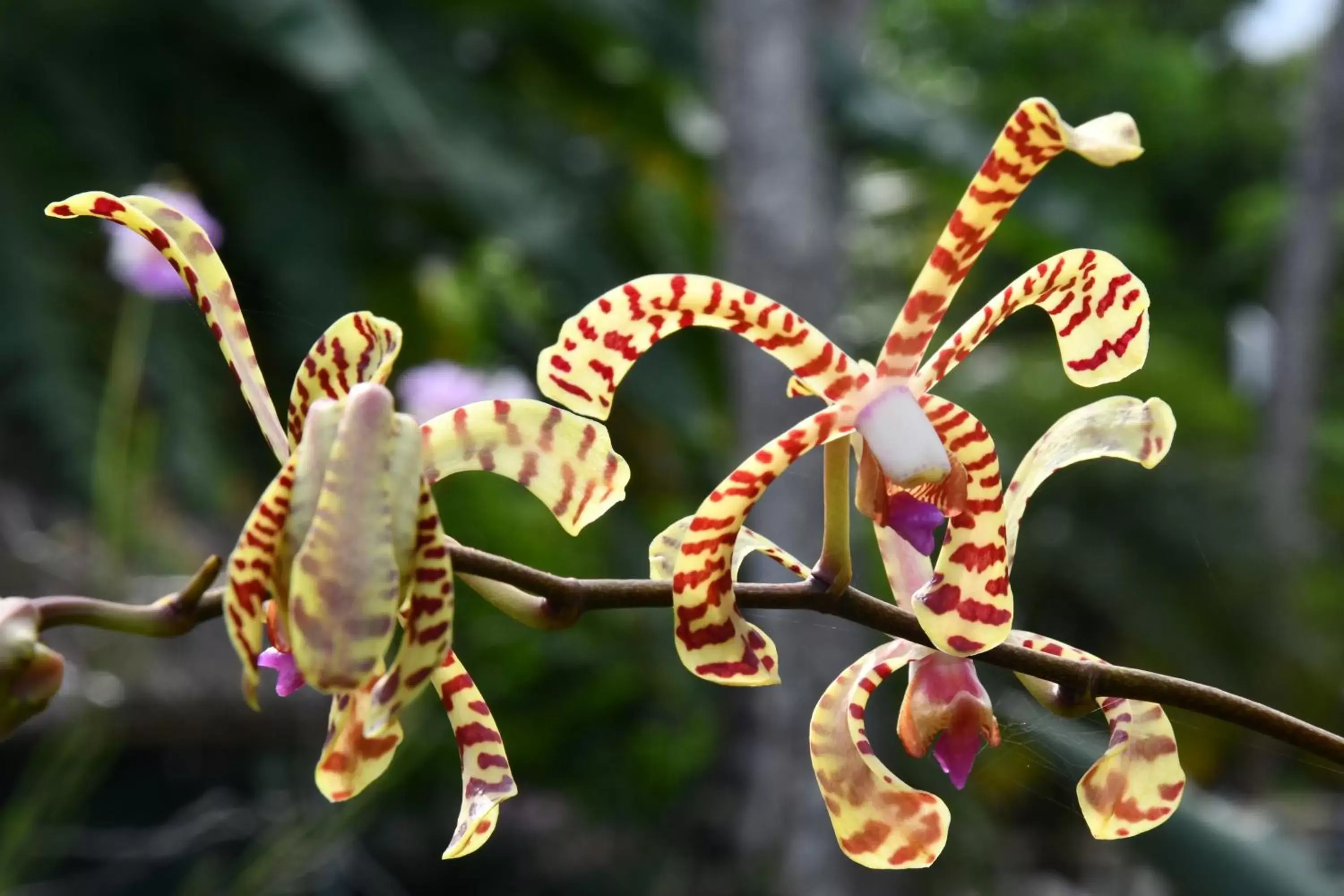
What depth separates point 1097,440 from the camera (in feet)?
2.08

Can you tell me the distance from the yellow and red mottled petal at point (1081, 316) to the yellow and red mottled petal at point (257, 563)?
27cm

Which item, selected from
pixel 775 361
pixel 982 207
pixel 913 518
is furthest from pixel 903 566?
pixel 775 361

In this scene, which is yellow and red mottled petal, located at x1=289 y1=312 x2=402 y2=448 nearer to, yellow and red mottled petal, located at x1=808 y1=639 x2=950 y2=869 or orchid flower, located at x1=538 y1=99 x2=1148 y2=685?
orchid flower, located at x1=538 y1=99 x2=1148 y2=685

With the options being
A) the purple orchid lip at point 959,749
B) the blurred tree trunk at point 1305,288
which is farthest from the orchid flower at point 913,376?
the blurred tree trunk at point 1305,288

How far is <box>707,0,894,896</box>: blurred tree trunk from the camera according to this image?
9.61 feet

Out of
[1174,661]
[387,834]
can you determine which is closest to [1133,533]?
[1174,661]

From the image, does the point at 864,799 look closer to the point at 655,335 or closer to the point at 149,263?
the point at 655,335

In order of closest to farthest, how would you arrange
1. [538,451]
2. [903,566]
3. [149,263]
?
[538,451]
[903,566]
[149,263]

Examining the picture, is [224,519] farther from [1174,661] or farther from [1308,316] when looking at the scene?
[1308,316]

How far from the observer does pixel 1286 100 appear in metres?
11.1

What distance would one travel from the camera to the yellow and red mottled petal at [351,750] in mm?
521

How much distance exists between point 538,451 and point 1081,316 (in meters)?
0.25

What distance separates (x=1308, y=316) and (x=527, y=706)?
471cm

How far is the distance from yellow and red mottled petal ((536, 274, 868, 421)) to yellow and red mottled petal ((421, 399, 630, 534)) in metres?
0.01
